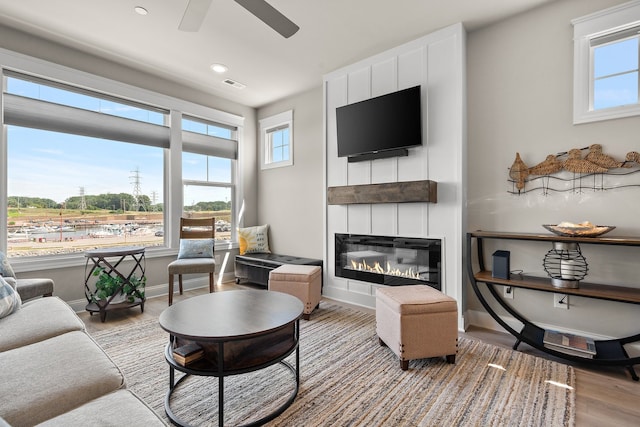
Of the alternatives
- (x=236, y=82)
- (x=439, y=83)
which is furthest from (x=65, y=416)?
(x=236, y=82)

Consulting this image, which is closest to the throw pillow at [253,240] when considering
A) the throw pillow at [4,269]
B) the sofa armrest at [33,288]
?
the sofa armrest at [33,288]

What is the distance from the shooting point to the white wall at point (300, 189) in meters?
4.39

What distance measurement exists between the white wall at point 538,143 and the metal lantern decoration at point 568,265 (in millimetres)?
87

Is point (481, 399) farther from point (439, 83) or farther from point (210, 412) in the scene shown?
→ point (439, 83)

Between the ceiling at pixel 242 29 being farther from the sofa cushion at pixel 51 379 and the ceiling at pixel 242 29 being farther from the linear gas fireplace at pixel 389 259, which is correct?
the sofa cushion at pixel 51 379

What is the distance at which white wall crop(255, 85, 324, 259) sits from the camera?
439 centimetres

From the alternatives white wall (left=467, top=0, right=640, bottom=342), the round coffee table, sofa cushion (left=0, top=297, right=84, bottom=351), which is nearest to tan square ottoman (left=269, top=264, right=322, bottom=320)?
the round coffee table

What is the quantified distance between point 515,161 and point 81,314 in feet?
15.0

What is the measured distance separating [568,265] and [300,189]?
321 centimetres

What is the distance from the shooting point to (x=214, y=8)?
266cm

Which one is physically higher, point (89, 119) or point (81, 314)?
point (89, 119)

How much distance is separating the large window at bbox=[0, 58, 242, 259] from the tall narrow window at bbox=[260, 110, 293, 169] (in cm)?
61

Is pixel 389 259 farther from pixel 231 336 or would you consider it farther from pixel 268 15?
pixel 268 15

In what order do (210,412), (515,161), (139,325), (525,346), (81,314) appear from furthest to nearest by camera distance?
(81,314)
(139,325)
(515,161)
(525,346)
(210,412)
